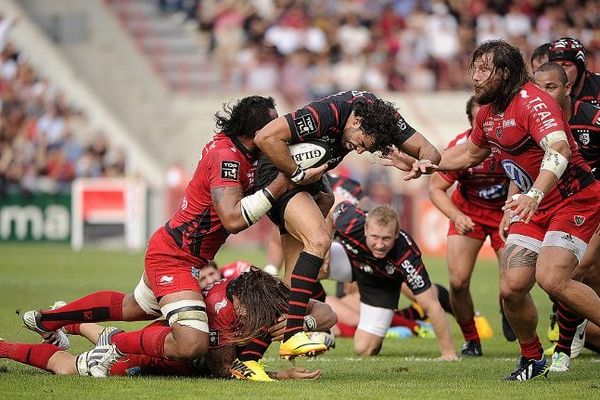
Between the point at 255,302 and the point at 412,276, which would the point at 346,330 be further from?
the point at 255,302

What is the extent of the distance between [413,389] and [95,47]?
2566 centimetres

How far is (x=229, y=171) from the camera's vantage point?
8.84 m

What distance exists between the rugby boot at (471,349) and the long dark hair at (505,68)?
305 centimetres

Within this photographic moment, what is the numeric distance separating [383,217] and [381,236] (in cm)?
19

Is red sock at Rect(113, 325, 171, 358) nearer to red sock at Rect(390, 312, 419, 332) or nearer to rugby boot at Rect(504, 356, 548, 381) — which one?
rugby boot at Rect(504, 356, 548, 381)

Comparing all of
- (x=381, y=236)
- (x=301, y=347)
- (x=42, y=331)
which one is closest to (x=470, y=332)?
(x=381, y=236)

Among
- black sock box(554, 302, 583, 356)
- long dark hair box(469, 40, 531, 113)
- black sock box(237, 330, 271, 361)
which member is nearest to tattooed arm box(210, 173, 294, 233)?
black sock box(237, 330, 271, 361)

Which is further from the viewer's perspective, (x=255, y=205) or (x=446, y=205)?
(x=446, y=205)

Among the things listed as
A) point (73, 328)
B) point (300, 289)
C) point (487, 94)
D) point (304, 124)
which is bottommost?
point (73, 328)

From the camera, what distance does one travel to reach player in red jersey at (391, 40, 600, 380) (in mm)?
8680

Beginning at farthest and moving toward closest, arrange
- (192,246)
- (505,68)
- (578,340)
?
1. (578,340)
2. (192,246)
3. (505,68)

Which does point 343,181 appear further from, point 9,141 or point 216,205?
point 9,141

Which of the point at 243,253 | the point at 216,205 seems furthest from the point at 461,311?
the point at 243,253

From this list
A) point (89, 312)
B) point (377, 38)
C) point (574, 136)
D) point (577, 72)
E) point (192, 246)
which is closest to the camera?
point (192, 246)
